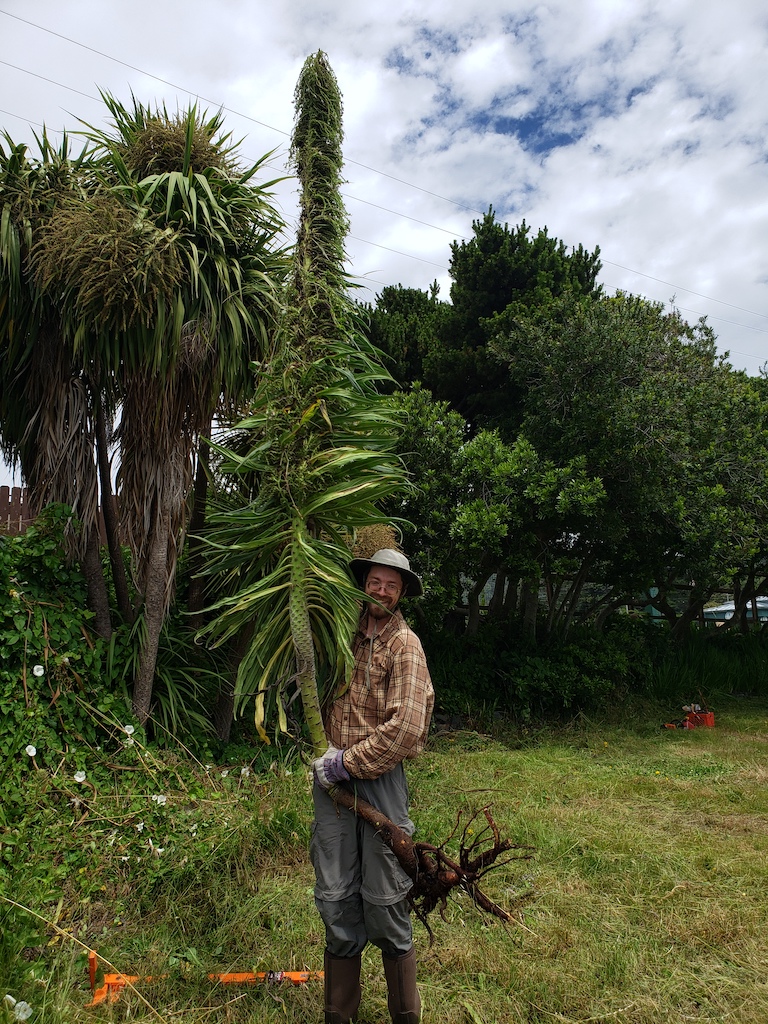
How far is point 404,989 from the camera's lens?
2.67m

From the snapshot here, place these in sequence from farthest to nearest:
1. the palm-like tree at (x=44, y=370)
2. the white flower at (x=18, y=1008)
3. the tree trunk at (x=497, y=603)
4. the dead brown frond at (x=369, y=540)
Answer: the tree trunk at (x=497, y=603) < the palm-like tree at (x=44, y=370) < the dead brown frond at (x=369, y=540) < the white flower at (x=18, y=1008)

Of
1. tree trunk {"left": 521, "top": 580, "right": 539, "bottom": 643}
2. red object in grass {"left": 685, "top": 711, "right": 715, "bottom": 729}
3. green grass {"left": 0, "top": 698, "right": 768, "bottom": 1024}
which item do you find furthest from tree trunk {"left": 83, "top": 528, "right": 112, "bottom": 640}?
red object in grass {"left": 685, "top": 711, "right": 715, "bottom": 729}

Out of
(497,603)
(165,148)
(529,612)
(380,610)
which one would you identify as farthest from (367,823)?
(497,603)

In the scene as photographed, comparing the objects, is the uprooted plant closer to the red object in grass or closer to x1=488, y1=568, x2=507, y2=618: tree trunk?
the red object in grass

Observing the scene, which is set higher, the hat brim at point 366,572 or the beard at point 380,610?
the hat brim at point 366,572

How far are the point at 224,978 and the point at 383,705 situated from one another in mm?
1341

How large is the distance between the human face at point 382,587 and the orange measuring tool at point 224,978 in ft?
5.00

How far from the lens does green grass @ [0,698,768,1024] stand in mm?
2963

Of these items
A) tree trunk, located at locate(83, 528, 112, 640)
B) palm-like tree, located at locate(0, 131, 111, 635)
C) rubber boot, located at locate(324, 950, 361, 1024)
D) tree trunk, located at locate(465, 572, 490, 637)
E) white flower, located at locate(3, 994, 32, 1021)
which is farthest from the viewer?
tree trunk, located at locate(465, 572, 490, 637)

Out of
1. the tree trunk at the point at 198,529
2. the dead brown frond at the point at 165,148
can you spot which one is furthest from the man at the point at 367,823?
the dead brown frond at the point at 165,148

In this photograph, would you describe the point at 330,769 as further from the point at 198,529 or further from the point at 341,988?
the point at 198,529

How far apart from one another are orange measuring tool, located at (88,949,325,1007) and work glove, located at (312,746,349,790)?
1.00m

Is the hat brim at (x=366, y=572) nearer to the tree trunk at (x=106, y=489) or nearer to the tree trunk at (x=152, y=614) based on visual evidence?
the tree trunk at (x=152, y=614)

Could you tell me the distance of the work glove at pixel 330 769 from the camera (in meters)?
2.69
